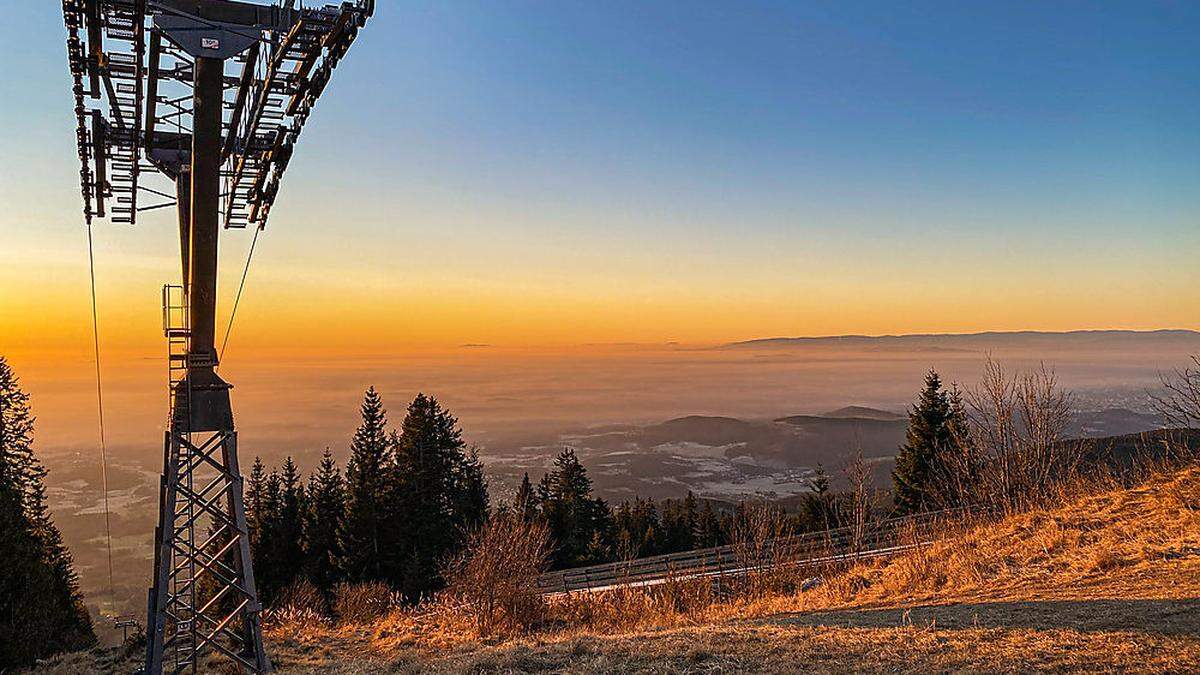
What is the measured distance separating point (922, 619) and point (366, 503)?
119 feet

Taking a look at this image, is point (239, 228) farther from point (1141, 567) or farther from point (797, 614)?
point (1141, 567)

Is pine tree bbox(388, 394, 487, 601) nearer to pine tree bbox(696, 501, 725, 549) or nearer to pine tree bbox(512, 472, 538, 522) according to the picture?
pine tree bbox(512, 472, 538, 522)

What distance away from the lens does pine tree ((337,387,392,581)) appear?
1602 inches

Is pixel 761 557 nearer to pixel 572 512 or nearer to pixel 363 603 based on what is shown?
pixel 363 603

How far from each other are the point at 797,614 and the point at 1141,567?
7.48 meters

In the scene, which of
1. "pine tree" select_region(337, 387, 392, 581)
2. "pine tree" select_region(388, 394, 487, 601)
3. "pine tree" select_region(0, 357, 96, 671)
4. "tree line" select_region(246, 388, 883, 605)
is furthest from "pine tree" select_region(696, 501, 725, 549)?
"pine tree" select_region(0, 357, 96, 671)

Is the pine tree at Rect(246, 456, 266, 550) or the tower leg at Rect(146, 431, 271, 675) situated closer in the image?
the tower leg at Rect(146, 431, 271, 675)

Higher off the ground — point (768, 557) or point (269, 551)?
point (768, 557)

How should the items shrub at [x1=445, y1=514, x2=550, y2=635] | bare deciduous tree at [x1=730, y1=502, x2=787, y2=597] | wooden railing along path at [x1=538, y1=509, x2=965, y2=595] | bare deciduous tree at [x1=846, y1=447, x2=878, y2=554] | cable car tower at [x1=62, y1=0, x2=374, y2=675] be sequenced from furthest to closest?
bare deciduous tree at [x1=846, y1=447, x2=878, y2=554]
wooden railing along path at [x1=538, y1=509, x2=965, y2=595]
bare deciduous tree at [x1=730, y1=502, x2=787, y2=597]
shrub at [x1=445, y1=514, x2=550, y2=635]
cable car tower at [x1=62, y1=0, x2=374, y2=675]

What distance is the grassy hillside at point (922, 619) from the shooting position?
994 cm

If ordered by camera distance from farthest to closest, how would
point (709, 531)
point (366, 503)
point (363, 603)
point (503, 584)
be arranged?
point (709, 531)
point (366, 503)
point (363, 603)
point (503, 584)

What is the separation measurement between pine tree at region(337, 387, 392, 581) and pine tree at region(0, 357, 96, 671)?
41.9ft

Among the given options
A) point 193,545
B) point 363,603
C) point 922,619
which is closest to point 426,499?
point 363,603

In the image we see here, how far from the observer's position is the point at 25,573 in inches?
950
